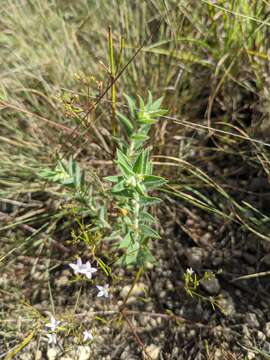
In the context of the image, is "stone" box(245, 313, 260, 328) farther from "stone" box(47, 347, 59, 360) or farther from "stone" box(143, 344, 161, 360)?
"stone" box(47, 347, 59, 360)

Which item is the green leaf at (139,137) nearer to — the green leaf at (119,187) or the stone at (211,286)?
the green leaf at (119,187)

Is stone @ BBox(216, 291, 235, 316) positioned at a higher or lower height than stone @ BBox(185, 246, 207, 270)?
lower

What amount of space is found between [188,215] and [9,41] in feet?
3.88

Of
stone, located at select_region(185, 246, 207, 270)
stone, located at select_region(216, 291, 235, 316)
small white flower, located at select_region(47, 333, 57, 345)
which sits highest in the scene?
stone, located at select_region(185, 246, 207, 270)

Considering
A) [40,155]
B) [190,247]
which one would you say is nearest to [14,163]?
[40,155]

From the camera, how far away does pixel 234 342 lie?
4.44ft

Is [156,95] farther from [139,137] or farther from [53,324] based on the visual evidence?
[53,324]

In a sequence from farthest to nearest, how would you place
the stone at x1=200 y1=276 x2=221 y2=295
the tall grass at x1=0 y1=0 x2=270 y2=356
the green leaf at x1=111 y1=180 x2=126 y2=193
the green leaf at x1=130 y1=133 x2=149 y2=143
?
the tall grass at x1=0 y1=0 x2=270 y2=356 → the stone at x1=200 y1=276 x2=221 y2=295 → the green leaf at x1=130 y1=133 x2=149 y2=143 → the green leaf at x1=111 y1=180 x2=126 y2=193

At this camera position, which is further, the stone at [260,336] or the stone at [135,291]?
the stone at [135,291]

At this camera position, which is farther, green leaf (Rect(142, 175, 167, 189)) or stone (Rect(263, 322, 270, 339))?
stone (Rect(263, 322, 270, 339))

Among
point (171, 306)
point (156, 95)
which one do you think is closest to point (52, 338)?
point (171, 306)

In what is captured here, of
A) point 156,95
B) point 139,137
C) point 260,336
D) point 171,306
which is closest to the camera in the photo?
point 139,137

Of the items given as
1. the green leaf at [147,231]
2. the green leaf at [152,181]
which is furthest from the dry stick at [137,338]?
the green leaf at [152,181]

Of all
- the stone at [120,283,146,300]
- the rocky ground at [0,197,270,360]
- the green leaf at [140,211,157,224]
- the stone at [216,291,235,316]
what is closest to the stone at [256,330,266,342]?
the rocky ground at [0,197,270,360]
